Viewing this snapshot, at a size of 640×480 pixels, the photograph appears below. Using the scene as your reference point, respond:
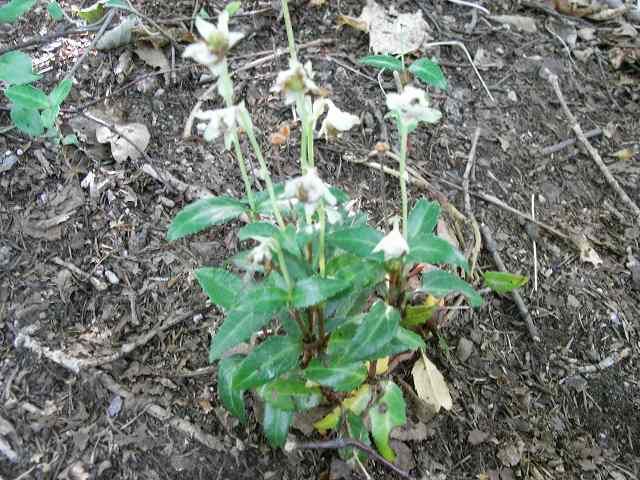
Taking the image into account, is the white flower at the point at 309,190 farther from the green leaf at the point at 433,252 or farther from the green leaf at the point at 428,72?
the green leaf at the point at 428,72

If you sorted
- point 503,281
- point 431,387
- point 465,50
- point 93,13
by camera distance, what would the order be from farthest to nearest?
1. point 465,50
2. point 93,13
3. point 503,281
4. point 431,387

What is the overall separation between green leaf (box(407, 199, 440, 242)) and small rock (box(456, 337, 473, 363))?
0.67 metres

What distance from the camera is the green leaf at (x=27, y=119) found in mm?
2727

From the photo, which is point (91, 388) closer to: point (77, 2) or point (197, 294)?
point (197, 294)

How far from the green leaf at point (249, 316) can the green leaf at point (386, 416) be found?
1.73 ft

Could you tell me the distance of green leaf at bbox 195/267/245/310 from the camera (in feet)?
6.64

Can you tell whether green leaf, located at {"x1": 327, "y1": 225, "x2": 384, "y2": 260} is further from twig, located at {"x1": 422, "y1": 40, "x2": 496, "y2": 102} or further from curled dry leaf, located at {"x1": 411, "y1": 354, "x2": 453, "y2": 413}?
twig, located at {"x1": 422, "y1": 40, "x2": 496, "y2": 102}

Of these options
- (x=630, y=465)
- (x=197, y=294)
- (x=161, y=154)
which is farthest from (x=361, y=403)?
(x=161, y=154)

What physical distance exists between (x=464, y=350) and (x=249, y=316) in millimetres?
1041

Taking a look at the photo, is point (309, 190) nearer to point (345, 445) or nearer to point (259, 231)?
point (259, 231)

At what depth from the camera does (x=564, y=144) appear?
332 centimetres

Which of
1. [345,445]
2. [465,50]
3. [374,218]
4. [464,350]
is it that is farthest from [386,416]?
[465,50]

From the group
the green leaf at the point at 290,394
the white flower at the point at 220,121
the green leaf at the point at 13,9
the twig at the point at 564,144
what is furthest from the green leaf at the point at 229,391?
the twig at the point at 564,144

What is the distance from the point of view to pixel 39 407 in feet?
7.60
